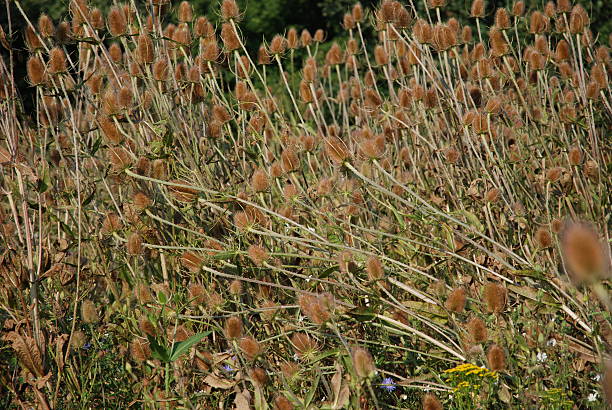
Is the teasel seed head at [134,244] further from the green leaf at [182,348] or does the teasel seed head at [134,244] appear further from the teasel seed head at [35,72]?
the teasel seed head at [35,72]

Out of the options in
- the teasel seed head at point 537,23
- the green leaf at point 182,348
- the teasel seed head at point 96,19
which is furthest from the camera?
the teasel seed head at point 537,23

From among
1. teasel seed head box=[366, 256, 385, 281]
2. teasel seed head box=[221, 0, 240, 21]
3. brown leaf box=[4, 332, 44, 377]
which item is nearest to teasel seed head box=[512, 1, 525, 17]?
teasel seed head box=[221, 0, 240, 21]

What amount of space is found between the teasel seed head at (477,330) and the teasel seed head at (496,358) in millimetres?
86

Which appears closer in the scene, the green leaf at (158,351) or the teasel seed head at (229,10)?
the green leaf at (158,351)

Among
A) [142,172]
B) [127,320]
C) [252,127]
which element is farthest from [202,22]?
[127,320]

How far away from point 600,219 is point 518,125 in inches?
27.7

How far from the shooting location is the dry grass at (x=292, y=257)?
238cm

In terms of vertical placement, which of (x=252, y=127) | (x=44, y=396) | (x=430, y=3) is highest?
(x=430, y=3)

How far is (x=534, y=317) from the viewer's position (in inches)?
103

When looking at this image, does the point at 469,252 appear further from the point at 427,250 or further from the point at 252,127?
the point at 252,127

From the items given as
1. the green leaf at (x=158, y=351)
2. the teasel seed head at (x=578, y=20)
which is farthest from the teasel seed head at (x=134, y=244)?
the teasel seed head at (x=578, y=20)

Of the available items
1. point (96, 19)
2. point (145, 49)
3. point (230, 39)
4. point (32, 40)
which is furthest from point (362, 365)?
point (32, 40)

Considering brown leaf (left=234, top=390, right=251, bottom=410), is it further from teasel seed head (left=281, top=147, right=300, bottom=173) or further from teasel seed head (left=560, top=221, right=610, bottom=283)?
teasel seed head (left=560, top=221, right=610, bottom=283)

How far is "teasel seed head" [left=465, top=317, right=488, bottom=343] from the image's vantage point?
2145mm
